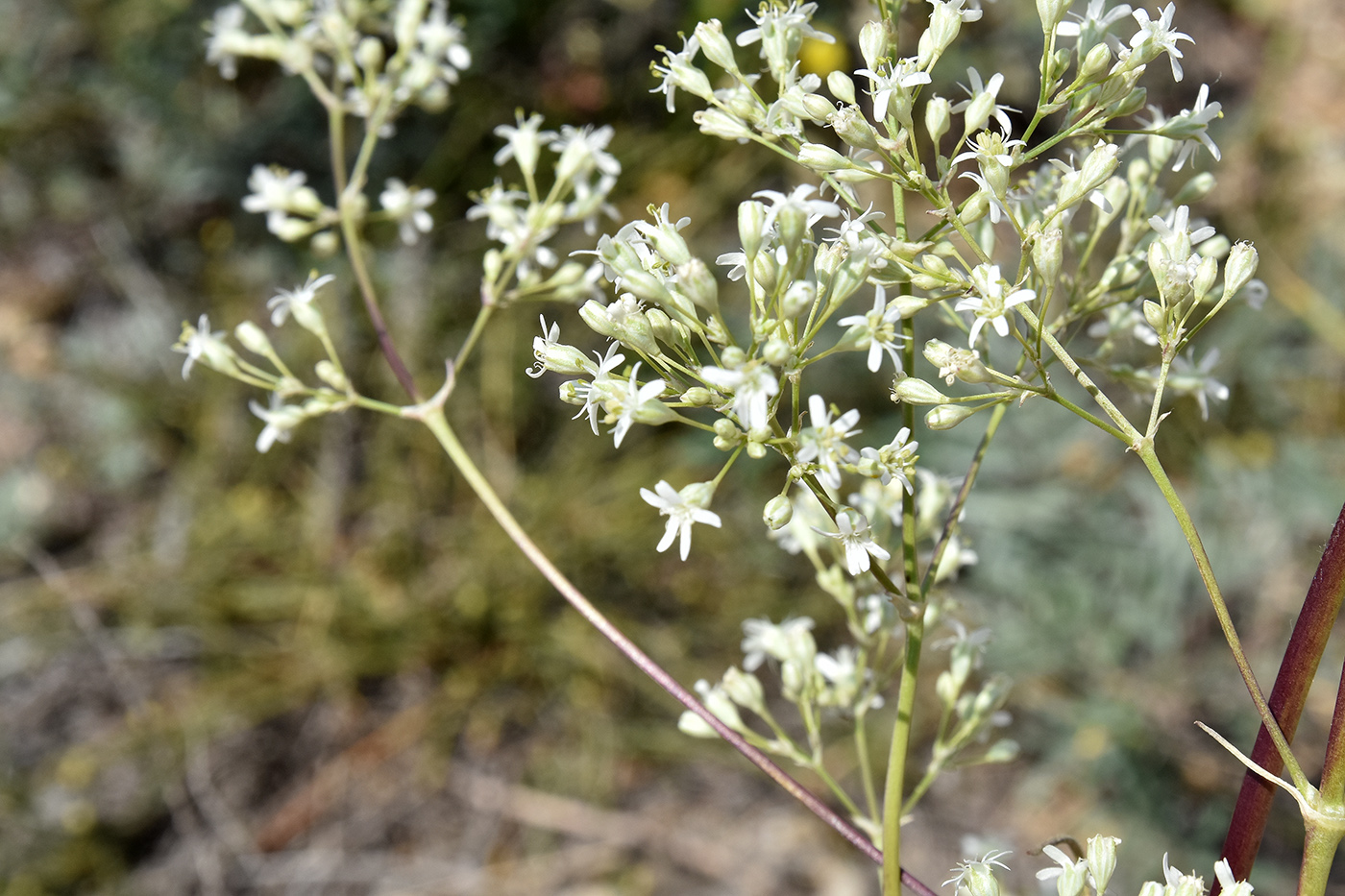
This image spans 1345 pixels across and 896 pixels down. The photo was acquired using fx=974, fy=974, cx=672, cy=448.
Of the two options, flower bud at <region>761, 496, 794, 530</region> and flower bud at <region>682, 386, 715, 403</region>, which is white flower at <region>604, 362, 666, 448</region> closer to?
flower bud at <region>682, 386, 715, 403</region>

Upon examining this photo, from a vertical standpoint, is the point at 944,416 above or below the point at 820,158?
below

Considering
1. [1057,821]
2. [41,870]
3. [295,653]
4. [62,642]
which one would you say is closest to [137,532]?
[62,642]

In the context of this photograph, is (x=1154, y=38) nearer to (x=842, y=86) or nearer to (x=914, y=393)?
(x=842, y=86)

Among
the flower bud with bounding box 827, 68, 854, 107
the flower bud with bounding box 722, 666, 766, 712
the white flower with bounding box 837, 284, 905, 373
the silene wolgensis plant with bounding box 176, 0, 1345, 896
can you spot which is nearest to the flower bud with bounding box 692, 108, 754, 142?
the silene wolgensis plant with bounding box 176, 0, 1345, 896

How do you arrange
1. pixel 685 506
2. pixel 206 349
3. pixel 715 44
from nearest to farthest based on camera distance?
pixel 685 506 < pixel 715 44 < pixel 206 349

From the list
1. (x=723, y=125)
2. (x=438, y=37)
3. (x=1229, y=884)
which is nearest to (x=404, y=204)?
(x=438, y=37)
